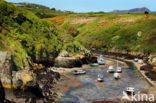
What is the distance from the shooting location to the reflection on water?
4784 cm

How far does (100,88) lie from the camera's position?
56.2m

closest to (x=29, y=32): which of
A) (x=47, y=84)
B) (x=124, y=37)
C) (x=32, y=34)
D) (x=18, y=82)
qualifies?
(x=32, y=34)

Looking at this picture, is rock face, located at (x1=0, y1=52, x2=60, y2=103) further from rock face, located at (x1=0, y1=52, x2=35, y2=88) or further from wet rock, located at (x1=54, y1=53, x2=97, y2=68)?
wet rock, located at (x1=54, y1=53, x2=97, y2=68)

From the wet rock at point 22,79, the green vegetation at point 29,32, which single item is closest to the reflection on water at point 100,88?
the wet rock at point 22,79

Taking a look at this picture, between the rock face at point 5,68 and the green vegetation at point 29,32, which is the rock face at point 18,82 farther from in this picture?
the green vegetation at point 29,32

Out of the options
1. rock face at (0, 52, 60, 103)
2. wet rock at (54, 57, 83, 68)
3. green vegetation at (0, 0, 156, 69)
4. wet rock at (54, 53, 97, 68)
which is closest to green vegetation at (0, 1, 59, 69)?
green vegetation at (0, 0, 156, 69)

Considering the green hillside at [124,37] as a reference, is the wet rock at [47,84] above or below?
below

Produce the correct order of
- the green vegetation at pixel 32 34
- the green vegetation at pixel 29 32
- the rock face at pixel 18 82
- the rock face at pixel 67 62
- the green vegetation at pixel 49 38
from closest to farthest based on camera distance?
the rock face at pixel 18 82 < the green vegetation at pixel 49 38 < the green vegetation at pixel 29 32 < the green vegetation at pixel 32 34 < the rock face at pixel 67 62

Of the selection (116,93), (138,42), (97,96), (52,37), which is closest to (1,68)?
(97,96)

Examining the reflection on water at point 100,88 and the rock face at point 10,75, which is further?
the reflection on water at point 100,88

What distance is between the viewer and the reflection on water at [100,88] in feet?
157

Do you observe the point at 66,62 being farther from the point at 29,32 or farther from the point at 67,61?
the point at 29,32

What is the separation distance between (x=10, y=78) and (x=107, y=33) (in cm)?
13431

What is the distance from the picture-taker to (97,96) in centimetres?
4922
